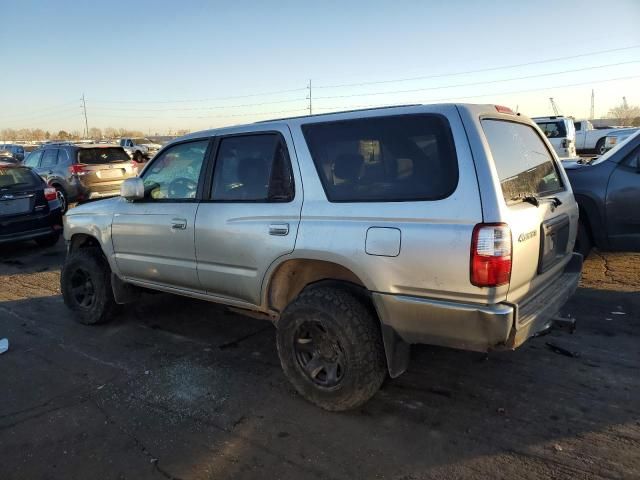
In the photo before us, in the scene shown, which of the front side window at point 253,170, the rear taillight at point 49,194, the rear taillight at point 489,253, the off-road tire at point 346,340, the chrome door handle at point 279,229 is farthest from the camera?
the rear taillight at point 49,194

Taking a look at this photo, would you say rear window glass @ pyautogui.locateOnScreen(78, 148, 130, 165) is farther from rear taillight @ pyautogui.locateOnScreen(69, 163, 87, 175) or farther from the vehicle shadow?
the vehicle shadow

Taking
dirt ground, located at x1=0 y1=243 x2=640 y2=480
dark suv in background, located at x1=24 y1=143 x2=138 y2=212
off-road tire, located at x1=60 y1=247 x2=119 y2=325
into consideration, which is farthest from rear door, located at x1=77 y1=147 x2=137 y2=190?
dirt ground, located at x1=0 y1=243 x2=640 y2=480

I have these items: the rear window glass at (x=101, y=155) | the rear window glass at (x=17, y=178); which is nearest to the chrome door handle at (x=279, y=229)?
the rear window glass at (x=17, y=178)

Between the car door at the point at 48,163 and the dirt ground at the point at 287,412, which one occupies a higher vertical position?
the car door at the point at 48,163

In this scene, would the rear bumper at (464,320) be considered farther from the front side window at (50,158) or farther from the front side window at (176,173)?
the front side window at (50,158)

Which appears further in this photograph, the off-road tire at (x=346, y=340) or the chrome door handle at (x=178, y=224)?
the chrome door handle at (x=178, y=224)

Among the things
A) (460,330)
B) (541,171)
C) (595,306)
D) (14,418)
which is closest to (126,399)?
(14,418)

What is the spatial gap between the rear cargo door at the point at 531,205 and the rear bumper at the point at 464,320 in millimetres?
122

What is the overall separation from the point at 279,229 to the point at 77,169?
33.8 feet

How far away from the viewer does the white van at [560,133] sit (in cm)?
1453

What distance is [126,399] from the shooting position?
11.4 ft

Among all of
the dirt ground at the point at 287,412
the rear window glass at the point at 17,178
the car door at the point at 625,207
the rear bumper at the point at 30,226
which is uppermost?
the rear window glass at the point at 17,178

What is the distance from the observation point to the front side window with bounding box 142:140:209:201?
4.07 m

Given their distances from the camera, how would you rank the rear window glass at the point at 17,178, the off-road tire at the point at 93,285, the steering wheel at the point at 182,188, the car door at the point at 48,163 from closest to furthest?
the steering wheel at the point at 182,188
the off-road tire at the point at 93,285
the rear window glass at the point at 17,178
the car door at the point at 48,163
